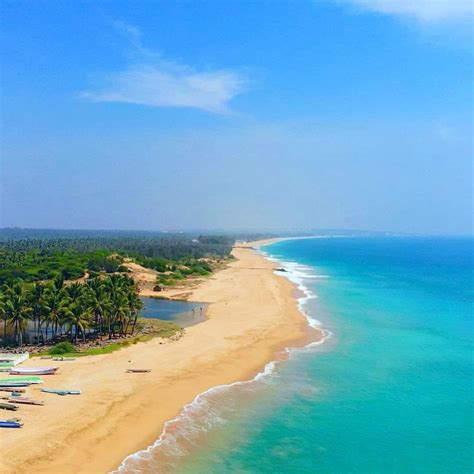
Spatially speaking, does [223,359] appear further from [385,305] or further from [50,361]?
[385,305]

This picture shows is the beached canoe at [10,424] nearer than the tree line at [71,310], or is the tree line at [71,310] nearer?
the beached canoe at [10,424]

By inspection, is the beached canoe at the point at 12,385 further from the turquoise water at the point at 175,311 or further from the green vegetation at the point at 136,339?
the turquoise water at the point at 175,311

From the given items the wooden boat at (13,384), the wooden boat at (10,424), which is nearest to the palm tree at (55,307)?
the wooden boat at (13,384)

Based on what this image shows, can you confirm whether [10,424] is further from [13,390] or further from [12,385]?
[12,385]

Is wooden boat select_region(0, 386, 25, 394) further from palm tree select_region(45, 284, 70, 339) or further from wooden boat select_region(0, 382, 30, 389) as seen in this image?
palm tree select_region(45, 284, 70, 339)

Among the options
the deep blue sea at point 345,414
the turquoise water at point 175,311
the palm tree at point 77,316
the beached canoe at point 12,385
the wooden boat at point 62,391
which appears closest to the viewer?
the deep blue sea at point 345,414

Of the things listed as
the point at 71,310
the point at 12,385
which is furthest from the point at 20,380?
the point at 71,310
